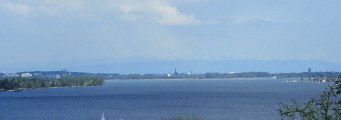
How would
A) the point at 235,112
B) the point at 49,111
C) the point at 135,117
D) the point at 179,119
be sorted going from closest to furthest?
the point at 179,119 → the point at 135,117 → the point at 235,112 → the point at 49,111

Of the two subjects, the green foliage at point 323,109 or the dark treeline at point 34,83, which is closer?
the green foliage at point 323,109

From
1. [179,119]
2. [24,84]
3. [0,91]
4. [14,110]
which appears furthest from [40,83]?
[179,119]

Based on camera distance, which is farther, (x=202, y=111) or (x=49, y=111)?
(x=49, y=111)

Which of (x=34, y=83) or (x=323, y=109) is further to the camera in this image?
(x=34, y=83)

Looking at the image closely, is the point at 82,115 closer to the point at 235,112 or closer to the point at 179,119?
the point at 235,112

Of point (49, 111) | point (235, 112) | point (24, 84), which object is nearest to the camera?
point (235, 112)

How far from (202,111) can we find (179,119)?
31920mm

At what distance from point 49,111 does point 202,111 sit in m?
15.5

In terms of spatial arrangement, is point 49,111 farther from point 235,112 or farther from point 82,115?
point 235,112

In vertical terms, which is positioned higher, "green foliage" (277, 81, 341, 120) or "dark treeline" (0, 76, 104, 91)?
"dark treeline" (0, 76, 104, 91)

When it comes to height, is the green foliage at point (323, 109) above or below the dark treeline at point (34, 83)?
below

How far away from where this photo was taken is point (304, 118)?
54.9 ft

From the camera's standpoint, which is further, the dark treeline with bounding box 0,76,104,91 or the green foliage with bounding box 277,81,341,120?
the dark treeline with bounding box 0,76,104,91

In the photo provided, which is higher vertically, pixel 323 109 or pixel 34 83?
pixel 34 83
